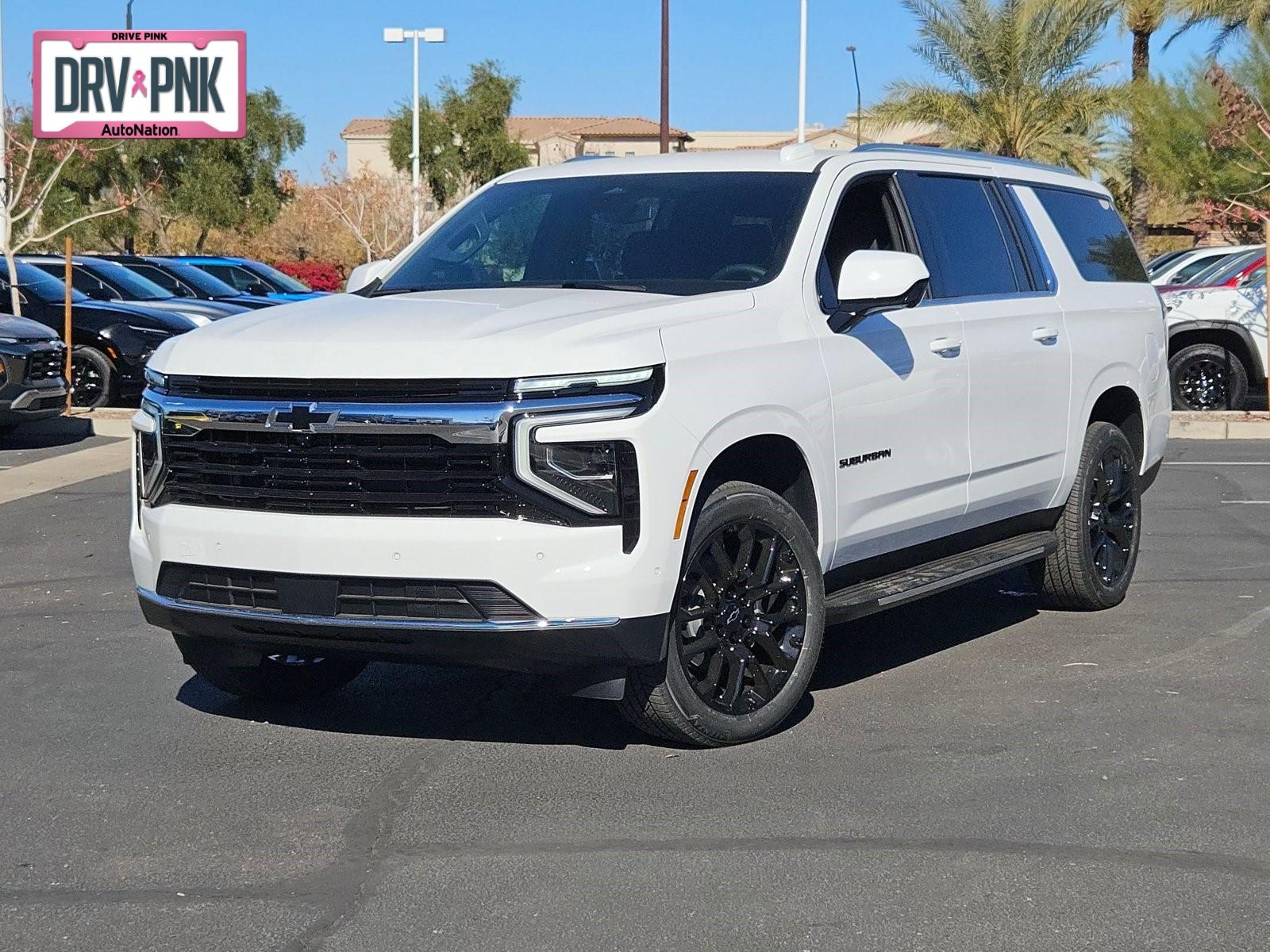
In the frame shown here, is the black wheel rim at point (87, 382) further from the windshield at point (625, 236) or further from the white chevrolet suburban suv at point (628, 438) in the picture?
the windshield at point (625, 236)

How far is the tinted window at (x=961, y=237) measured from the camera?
22.2 ft

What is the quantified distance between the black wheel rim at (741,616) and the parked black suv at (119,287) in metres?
14.2

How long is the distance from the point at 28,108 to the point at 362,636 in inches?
1634

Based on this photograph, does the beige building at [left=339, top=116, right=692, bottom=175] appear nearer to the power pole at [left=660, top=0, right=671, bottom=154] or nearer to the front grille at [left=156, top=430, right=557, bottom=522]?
the power pole at [left=660, top=0, right=671, bottom=154]

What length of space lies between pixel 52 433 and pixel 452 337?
12.8m

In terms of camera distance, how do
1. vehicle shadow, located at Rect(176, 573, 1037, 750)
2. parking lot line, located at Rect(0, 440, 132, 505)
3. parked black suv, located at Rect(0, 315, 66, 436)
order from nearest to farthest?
vehicle shadow, located at Rect(176, 573, 1037, 750) → parking lot line, located at Rect(0, 440, 132, 505) → parked black suv, located at Rect(0, 315, 66, 436)

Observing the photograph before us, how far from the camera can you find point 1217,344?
17.8m

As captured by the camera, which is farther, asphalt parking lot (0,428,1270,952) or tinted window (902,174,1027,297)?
tinted window (902,174,1027,297)

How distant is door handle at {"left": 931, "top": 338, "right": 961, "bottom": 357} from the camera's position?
254 inches

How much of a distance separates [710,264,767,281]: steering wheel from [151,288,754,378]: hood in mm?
264

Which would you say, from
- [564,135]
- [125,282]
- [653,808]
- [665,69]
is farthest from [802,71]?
[564,135]

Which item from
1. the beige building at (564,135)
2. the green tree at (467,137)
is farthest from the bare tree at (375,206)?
the beige building at (564,135)

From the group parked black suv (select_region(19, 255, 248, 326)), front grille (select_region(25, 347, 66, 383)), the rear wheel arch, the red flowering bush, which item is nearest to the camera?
the rear wheel arch

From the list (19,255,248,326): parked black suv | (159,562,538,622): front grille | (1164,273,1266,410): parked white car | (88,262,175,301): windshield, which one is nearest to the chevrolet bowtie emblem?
(159,562,538,622): front grille
